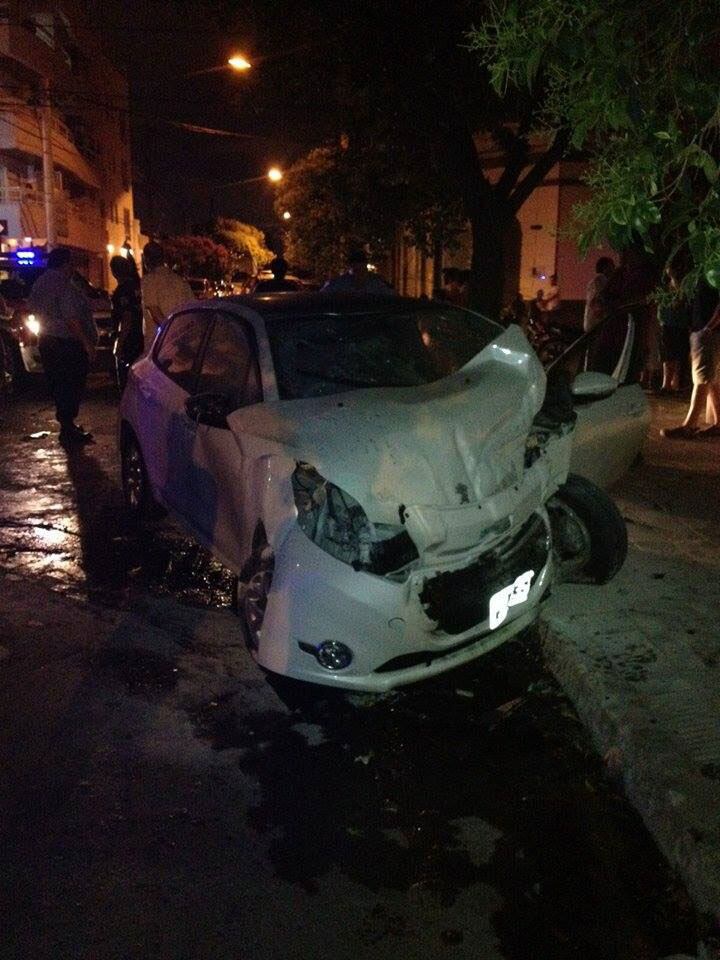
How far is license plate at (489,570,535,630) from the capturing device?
4.00 m

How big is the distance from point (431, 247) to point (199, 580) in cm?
1721

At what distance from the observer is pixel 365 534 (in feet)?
12.2

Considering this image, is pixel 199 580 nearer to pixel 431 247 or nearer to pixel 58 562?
pixel 58 562

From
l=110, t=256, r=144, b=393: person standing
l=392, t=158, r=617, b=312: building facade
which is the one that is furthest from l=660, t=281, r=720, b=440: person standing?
l=392, t=158, r=617, b=312: building facade

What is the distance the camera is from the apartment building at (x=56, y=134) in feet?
110

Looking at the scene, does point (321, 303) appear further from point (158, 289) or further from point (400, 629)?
point (158, 289)

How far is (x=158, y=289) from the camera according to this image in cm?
938

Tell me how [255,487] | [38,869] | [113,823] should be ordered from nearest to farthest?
[38,869], [113,823], [255,487]

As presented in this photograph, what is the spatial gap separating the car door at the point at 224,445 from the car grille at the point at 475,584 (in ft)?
3.20

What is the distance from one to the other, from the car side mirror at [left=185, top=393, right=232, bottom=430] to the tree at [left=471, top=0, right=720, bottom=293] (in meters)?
2.27

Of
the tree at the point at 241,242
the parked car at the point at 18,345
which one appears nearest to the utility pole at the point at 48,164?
the parked car at the point at 18,345

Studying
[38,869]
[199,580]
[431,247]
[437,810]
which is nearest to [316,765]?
[437,810]

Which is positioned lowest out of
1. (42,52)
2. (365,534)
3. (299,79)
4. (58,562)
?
(58,562)

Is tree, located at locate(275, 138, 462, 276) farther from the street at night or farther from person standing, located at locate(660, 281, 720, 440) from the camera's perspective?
the street at night
